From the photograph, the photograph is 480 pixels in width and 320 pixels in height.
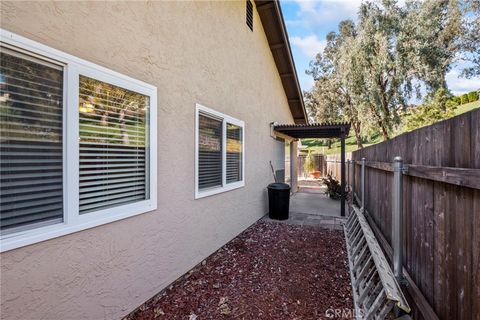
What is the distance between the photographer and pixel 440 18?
12766mm

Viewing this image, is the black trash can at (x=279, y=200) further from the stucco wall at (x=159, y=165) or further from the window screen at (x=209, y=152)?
the window screen at (x=209, y=152)

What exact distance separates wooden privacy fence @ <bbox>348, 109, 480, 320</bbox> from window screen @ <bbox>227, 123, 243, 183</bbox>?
3.37 m

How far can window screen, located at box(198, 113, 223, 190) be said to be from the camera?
4.07m

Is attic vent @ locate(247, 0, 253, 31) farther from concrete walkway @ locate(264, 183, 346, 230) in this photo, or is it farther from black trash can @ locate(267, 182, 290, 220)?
concrete walkway @ locate(264, 183, 346, 230)

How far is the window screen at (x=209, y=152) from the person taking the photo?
160 inches

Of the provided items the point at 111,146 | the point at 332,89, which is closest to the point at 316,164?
the point at 332,89

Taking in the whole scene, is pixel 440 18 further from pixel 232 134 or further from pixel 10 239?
pixel 10 239

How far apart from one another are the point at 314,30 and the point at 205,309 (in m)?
20.6

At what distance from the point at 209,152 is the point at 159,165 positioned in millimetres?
1390

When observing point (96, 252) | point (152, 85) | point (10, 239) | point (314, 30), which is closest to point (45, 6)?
point (152, 85)

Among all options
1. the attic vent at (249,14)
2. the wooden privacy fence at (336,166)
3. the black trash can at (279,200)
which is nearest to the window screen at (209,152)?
the black trash can at (279,200)

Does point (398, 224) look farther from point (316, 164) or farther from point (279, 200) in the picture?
point (316, 164)

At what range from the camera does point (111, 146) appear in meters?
→ 2.54

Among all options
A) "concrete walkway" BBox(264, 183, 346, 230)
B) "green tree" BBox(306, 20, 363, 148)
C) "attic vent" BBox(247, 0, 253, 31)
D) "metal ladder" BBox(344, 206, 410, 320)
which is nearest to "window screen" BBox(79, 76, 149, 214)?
"metal ladder" BBox(344, 206, 410, 320)
